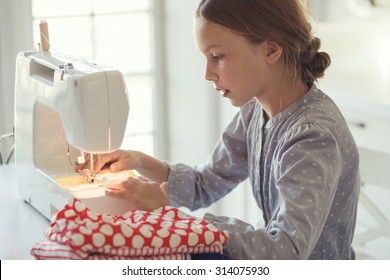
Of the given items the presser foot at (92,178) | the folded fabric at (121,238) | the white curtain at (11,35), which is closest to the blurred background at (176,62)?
the white curtain at (11,35)

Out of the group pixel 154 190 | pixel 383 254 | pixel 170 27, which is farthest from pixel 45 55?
pixel 383 254

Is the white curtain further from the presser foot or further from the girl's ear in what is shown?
the girl's ear

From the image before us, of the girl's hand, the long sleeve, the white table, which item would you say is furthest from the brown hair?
the white table

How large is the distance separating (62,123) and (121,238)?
458mm

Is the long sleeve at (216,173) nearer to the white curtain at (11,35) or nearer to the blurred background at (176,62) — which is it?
the blurred background at (176,62)

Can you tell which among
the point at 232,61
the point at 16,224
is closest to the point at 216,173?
the point at 232,61

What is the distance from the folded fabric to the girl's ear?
17.6 inches

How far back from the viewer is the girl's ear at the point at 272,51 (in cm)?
172

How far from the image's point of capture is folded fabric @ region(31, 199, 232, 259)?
137 cm

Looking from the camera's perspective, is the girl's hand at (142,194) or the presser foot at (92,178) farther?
the presser foot at (92,178)

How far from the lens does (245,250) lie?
1.50m

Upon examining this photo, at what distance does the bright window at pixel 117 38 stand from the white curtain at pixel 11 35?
0.06 meters

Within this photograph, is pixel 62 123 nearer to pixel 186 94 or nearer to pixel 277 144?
pixel 277 144

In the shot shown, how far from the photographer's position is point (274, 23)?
170cm
